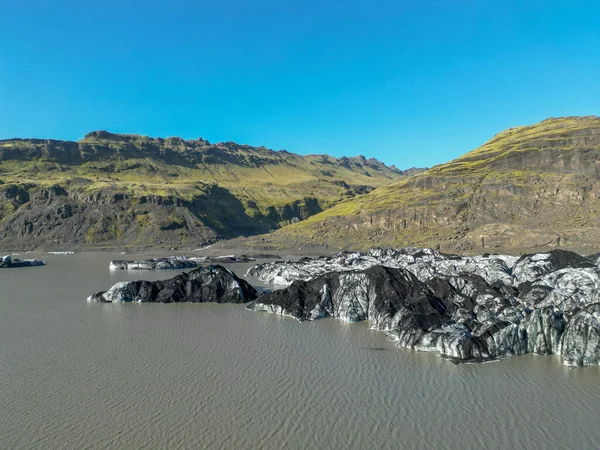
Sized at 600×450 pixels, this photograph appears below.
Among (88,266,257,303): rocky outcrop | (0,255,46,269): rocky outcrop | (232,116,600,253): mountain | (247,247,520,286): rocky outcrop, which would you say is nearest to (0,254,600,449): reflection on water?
(88,266,257,303): rocky outcrop

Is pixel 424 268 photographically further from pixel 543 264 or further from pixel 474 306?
pixel 474 306

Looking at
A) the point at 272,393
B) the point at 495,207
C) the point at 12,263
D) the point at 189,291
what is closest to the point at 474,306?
the point at 272,393

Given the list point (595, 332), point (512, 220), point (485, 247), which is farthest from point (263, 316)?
point (512, 220)

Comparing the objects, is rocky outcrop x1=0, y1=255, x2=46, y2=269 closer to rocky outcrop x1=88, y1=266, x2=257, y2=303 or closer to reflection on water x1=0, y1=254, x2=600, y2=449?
rocky outcrop x1=88, y1=266, x2=257, y2=303

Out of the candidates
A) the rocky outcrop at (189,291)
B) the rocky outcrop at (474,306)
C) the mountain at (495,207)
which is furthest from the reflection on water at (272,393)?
the mountain at (495,207)

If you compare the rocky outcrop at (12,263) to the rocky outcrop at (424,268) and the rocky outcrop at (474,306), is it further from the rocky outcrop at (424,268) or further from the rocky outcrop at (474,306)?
the rocky outcrop at (474,306)

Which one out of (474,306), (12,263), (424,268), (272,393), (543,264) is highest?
(543,264)
